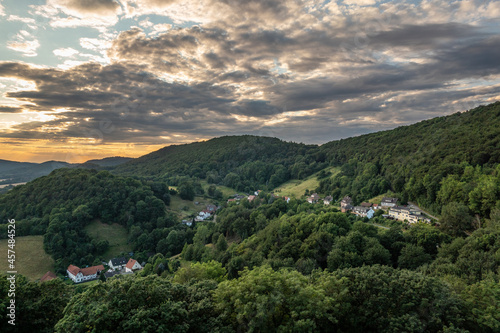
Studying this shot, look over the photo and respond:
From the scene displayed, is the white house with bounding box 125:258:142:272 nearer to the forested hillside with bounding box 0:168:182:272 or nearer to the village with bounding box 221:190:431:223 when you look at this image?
the forested hillside with bounding box 0:168:182:272

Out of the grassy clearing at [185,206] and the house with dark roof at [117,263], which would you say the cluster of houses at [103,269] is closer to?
the house with dark roof at [117,263]

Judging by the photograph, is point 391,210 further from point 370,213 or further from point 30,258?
point 30,258

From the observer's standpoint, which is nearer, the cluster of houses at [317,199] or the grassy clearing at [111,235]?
the grassy clearing at [111,235]

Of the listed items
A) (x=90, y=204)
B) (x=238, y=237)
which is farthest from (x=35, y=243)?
(x=238, y=237)

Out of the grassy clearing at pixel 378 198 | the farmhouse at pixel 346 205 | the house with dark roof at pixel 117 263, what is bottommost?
the house with dark roof at pixel 117 263

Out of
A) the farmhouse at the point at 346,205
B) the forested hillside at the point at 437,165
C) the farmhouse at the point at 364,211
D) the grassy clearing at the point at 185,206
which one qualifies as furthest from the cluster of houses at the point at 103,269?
the forested hillside at the point at 437,165

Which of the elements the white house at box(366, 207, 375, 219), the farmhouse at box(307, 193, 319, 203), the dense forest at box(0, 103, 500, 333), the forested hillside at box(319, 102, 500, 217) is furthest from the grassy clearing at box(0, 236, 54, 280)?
the forested hillside at box(319, 102, 500, 217)

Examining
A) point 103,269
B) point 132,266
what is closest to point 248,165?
point 132,266
